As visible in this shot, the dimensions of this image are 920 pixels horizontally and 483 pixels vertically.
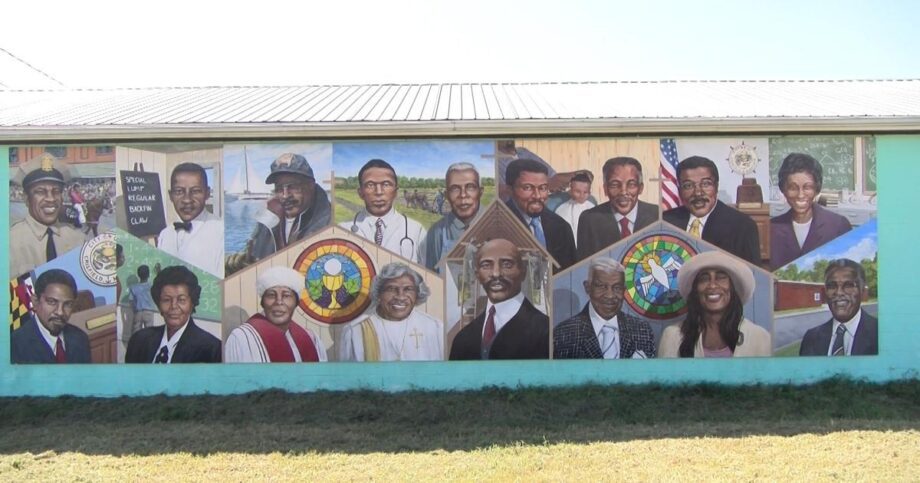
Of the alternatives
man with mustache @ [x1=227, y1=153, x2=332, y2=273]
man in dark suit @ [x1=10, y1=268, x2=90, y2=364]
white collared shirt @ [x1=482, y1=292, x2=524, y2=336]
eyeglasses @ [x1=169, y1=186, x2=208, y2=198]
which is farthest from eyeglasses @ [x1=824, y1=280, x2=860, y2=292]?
man in dark suit @ [x1=10, y1=268, x2=90, y2=364]

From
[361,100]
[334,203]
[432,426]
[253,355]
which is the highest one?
[361,100]

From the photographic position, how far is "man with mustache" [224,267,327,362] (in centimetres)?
748

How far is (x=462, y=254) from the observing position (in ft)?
24.5

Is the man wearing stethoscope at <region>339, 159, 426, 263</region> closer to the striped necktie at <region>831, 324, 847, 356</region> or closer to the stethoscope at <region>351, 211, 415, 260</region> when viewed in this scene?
the stethoscope at <region>351, 211, 415, 260</region>

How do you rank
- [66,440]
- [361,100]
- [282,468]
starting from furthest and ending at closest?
[361,100] → [66,440] → [282,468]

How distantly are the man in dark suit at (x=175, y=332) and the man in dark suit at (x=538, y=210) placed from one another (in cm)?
344

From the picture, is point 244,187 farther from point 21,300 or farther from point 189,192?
point 21,300

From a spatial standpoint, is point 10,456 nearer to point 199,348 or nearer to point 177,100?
point 199,348

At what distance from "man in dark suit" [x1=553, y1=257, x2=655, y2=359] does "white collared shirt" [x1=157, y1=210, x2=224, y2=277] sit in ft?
11.8

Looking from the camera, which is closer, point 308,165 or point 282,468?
point 282,468

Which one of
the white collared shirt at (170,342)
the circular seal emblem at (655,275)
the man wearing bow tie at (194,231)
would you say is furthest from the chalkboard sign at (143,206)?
the circular seal emblem at (655,275)

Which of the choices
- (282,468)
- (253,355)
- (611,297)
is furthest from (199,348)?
(611,297)

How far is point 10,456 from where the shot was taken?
5.74m

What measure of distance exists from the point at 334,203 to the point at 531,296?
2267 mm
